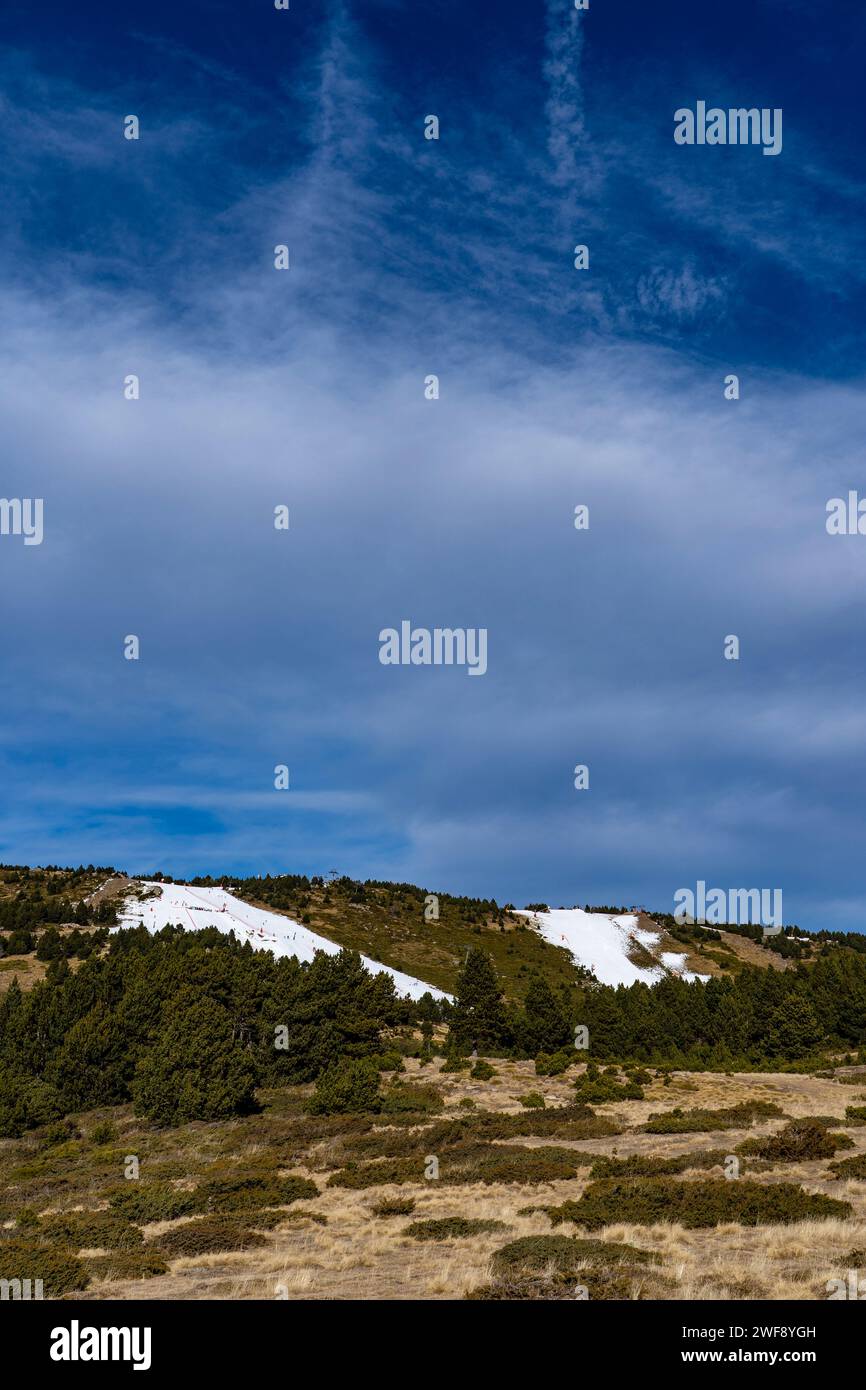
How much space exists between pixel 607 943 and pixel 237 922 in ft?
196

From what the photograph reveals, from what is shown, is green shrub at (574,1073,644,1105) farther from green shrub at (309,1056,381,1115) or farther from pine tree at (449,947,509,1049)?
pine tree at (449,947,509,1049)

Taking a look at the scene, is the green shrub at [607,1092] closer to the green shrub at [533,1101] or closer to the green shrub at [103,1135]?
the green shrub at [533,1101]

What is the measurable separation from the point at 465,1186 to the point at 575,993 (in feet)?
249

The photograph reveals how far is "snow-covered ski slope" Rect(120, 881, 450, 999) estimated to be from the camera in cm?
8675

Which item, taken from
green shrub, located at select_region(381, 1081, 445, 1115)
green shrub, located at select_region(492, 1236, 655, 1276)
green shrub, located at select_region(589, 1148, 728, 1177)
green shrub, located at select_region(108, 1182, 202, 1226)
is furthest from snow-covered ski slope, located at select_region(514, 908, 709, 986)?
green shrub, located at select_region(492, 1236, 655, 1276)

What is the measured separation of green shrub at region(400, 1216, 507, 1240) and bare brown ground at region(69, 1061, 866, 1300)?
301 mm

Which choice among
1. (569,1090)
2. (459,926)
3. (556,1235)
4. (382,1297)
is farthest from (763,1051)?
(459,926)

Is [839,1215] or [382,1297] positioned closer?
[382,1297]

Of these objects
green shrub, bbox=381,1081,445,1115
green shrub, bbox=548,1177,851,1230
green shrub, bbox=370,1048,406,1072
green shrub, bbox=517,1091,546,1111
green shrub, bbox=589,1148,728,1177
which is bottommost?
green shrub, bbox=370,1048,406,1072

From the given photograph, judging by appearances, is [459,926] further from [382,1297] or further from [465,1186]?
[382,1297]

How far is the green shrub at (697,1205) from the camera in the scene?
17844 mm

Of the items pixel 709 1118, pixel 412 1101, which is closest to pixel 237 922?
pixel 412 1101

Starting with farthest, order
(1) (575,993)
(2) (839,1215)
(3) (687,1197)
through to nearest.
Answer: (1) (575,993) → (3) (687,1197) → (2) (839,1215)

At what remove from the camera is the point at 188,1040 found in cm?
3969
